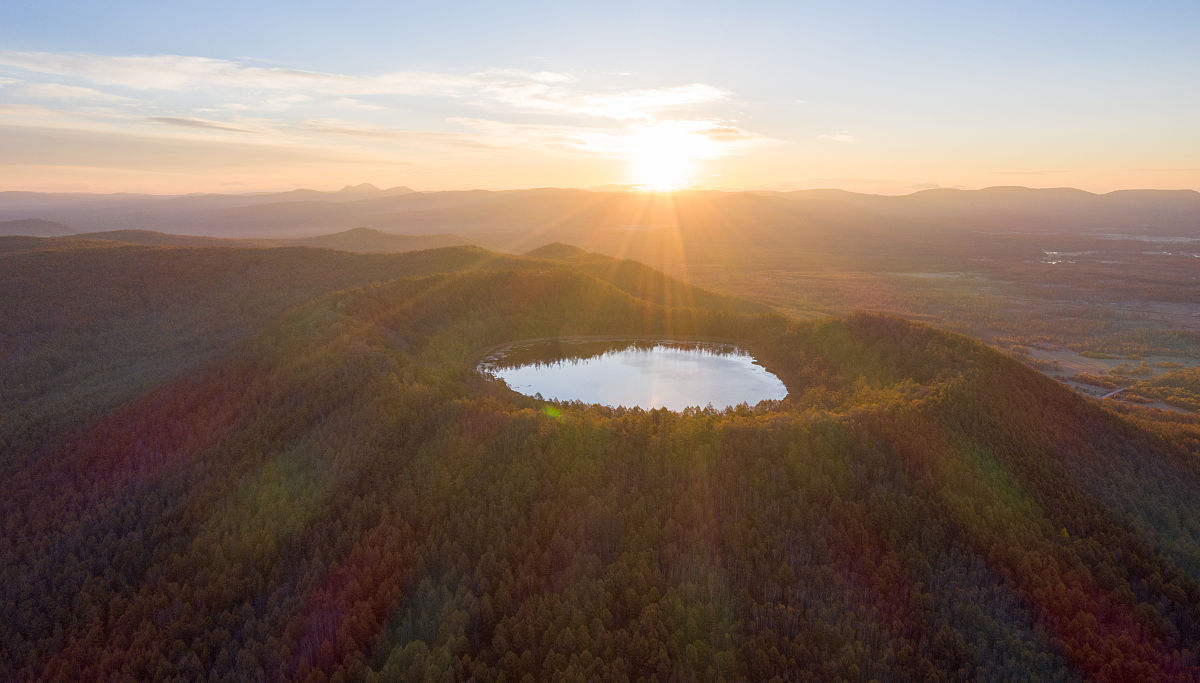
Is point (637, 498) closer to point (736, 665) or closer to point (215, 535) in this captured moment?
point (736, 665)

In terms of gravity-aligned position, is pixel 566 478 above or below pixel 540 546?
above

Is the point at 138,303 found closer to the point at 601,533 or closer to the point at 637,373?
the point at 637,373

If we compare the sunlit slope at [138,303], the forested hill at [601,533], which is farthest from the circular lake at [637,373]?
the sunlit slope at [138,303]

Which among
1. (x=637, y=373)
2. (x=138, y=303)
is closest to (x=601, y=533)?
(x=637, y=373)

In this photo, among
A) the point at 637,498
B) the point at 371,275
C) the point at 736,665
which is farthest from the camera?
the point at 371,275

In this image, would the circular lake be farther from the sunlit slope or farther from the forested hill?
the sunlit slope

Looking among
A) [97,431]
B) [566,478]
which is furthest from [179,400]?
[566,478]
